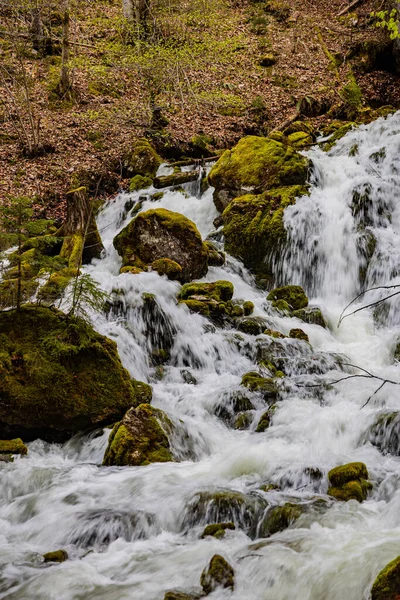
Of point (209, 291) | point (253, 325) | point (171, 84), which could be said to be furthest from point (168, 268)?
point (171, 84)

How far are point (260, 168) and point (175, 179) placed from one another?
2.98 meters

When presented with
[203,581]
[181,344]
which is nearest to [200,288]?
[181,344]

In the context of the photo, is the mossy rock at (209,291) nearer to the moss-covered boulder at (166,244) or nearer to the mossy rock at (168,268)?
the mossy rock at (168,268)

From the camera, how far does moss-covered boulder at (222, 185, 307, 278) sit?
12.1 m

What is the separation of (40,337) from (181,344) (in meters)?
2.84

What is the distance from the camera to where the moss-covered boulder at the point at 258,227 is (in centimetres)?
1206

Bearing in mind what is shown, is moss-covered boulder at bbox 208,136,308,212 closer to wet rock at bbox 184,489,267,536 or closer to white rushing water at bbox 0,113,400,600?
white rushing water at bbox 0,113,400,600

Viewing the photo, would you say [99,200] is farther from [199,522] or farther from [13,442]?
[199,522]

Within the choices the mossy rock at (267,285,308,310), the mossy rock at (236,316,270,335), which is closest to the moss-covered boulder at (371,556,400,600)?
the mossy rock at (236,316,270,335)

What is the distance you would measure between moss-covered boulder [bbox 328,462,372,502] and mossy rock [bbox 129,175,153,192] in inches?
479

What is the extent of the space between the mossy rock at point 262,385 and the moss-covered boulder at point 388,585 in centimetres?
399

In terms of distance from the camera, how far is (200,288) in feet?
32.4

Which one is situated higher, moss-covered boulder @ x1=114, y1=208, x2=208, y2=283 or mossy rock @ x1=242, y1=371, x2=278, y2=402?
moss-covered boulder @ x1=114, y1=208, x2=208, y2=283

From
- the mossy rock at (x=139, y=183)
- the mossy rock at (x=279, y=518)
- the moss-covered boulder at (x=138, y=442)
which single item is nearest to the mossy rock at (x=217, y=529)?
the mossy rock at (x=279, y=518)
